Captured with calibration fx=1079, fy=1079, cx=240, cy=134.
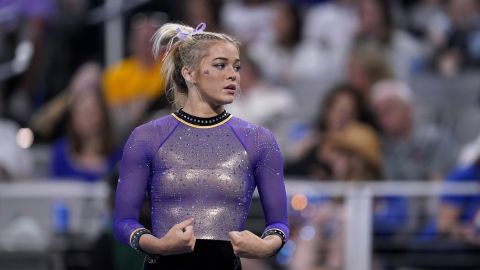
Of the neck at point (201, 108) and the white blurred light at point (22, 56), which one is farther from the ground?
the white blurred light at point (22, 56)

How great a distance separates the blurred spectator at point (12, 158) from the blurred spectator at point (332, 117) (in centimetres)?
228

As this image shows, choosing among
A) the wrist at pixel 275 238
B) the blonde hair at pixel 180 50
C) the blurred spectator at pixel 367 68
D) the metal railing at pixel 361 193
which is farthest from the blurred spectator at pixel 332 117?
the wrist at pixel 275 238

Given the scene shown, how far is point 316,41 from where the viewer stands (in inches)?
403

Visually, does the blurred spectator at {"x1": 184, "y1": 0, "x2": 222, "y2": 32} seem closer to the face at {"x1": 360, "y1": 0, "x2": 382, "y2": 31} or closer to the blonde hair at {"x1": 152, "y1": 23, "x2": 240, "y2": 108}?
the face at {"x1": 360, "y1": 0, "x2": 382, "y2": 31}

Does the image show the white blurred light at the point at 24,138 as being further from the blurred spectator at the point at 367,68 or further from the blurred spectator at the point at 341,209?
the blurred spectator at the point at 367,68

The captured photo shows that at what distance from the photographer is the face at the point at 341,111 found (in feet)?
28.7

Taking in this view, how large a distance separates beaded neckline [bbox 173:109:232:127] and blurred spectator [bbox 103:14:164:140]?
17.9ft

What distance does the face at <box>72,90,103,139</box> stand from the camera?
901 cm

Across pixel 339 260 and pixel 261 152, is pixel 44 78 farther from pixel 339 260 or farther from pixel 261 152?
pixel 261 152

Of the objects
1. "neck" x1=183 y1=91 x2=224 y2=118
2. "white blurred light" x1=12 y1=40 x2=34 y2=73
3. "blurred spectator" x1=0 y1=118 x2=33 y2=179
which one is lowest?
"neck" x1=183 y1=91 x2=224 y2=118

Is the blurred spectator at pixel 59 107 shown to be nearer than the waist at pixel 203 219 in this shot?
No

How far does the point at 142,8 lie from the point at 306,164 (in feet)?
9.89

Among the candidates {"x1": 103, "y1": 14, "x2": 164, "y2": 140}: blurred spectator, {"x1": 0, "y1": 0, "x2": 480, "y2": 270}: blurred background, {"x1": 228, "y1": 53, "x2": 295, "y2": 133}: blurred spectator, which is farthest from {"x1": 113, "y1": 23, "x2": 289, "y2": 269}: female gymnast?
{"x1": 103, "y1": 14, "x2": 164, "y2": 140}: blurred spectator

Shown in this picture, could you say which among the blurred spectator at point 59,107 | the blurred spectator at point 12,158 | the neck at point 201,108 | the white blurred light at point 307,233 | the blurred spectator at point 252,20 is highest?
the blurred spectator at point 252,20
